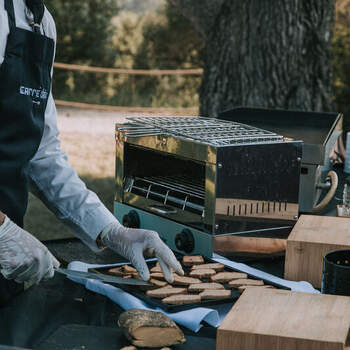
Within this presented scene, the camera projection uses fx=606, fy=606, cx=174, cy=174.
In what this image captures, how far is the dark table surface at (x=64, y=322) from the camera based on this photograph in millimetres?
1293

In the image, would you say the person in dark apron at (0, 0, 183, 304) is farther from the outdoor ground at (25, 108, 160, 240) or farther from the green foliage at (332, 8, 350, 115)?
the green foliage at (332, 8, 350, 115)

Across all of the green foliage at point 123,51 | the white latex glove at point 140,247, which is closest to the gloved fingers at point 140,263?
the white latex glove at point 140,247

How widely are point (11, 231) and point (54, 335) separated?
28 cm

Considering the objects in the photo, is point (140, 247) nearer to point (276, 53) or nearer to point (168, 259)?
point (168, 259)

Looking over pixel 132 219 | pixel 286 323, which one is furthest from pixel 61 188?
pixel 286 323

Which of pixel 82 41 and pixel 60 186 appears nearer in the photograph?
pixel 60 186

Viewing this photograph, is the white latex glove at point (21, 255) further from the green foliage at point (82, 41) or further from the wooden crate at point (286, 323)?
the green foliage at point (82, 41)

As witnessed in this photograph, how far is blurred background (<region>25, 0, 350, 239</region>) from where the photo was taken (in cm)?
436

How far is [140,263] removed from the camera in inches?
63.7

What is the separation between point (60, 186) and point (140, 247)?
377 millimetres

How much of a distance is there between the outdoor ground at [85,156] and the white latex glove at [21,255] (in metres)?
4.39

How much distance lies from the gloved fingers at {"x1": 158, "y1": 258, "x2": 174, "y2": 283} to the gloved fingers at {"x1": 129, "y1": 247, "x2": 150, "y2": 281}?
1.6 inches

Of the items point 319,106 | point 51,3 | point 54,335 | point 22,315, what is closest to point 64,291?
point 22,315

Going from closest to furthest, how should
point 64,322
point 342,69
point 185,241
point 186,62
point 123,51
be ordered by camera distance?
point 64,322 → point 185,241 → point 342,69 → point 186,62 → point 123,51
